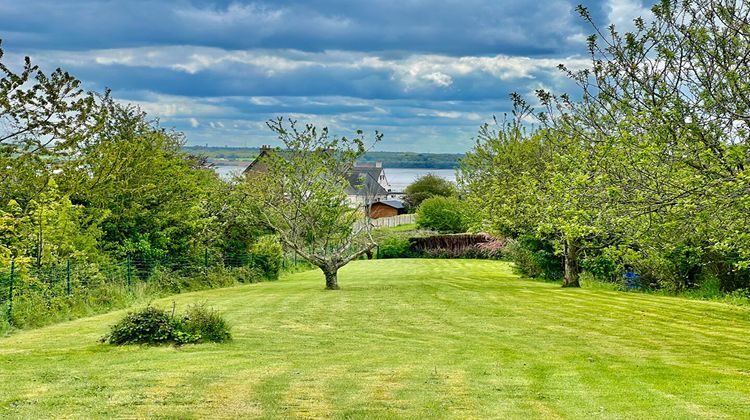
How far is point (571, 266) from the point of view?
102 ft

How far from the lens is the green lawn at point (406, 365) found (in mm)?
9070

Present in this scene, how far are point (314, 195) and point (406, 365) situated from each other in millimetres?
17355

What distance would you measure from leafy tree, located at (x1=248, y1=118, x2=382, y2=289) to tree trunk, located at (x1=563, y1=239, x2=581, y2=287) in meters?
8.20

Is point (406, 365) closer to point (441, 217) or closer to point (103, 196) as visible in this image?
point (103, 196)

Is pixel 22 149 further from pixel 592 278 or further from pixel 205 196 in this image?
pixel 592 278

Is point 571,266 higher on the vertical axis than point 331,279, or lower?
higher

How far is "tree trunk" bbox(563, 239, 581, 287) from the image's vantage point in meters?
30.9

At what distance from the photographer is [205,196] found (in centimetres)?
3400

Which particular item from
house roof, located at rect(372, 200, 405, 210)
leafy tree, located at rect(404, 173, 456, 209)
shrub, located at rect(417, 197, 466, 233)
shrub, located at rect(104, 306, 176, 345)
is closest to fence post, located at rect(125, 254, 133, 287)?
shrub, located at rect(104, 306, 176, 345)

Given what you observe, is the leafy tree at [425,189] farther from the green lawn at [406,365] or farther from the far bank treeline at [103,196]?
the green lawn at [406,365]

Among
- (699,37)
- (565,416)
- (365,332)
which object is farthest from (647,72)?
(365,332)

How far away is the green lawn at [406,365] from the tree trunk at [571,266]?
7.92 m

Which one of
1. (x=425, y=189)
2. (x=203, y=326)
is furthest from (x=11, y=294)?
(x=425, y=189)

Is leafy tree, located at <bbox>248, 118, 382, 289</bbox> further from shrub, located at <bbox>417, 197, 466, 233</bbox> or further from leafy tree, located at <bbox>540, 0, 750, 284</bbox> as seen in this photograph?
shrub, located at <bbox>417, 197, 466, 233</bbox>
